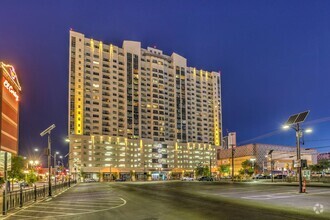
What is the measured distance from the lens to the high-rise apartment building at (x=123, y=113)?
161750mm

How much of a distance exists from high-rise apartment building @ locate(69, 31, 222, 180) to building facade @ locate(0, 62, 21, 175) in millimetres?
139376

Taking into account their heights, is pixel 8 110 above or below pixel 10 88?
below

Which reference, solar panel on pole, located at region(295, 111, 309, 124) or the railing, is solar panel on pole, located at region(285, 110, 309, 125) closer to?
solar panel on pole, located at region(295, 111, 309, 124)

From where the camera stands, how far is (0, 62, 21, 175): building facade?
17.1 metres

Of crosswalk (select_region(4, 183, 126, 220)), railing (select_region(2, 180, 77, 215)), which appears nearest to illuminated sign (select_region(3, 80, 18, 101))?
railing (select_region(2, 180, 77, 215))

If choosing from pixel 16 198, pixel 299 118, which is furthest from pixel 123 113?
pixel 16 198

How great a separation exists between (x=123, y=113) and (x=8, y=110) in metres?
159

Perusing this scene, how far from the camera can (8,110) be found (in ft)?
60.0

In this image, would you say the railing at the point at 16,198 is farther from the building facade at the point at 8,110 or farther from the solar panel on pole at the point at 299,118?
the solar panel on pole at the point at 299,118

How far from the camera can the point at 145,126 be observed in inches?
7274

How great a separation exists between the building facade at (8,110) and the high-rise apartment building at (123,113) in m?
139

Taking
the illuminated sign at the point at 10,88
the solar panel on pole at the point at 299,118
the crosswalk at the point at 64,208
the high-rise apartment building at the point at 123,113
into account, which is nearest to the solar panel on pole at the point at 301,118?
the solar panel on pole at the point at 299,118

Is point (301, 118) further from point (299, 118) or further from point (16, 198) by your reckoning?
point (16, 198)

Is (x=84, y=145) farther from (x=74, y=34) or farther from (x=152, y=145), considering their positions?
(x=74, y=34)
